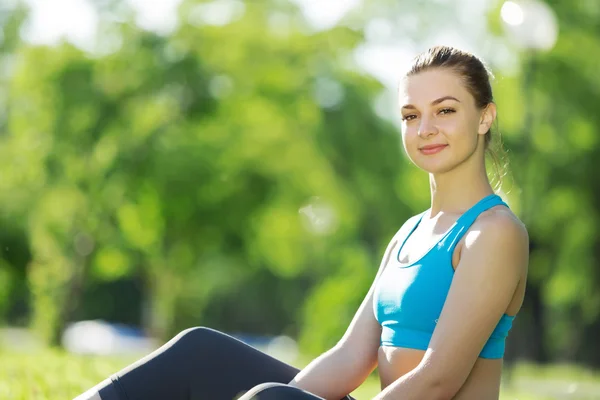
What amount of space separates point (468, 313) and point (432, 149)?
550 millimetres

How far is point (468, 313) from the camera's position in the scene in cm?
243

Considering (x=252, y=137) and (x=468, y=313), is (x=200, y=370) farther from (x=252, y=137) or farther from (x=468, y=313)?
(x=252, y=137)

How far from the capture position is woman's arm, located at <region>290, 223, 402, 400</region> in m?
2.95

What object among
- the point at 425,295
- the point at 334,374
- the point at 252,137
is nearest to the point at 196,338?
the point at 334,374

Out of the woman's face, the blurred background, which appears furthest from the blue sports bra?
the blurred background

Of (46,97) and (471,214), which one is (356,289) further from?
(471,214)

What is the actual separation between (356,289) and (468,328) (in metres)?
14.4

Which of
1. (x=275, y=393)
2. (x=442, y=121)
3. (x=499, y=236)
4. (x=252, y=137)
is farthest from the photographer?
(x=252, y=137)

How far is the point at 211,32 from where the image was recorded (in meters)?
22.1

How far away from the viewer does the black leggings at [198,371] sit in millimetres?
2809

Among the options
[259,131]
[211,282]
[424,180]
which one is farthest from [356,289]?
[211,282]

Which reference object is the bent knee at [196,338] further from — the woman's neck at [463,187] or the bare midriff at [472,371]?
the woman's neck at [463,187]

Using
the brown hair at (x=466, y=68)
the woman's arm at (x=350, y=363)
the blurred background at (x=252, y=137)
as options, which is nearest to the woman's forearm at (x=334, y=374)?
the woman's arm at (x=350, y=363)

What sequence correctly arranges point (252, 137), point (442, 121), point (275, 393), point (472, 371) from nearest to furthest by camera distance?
point (275, 393) < point (472, 371) < point (442, 121) < point (252, 137)
